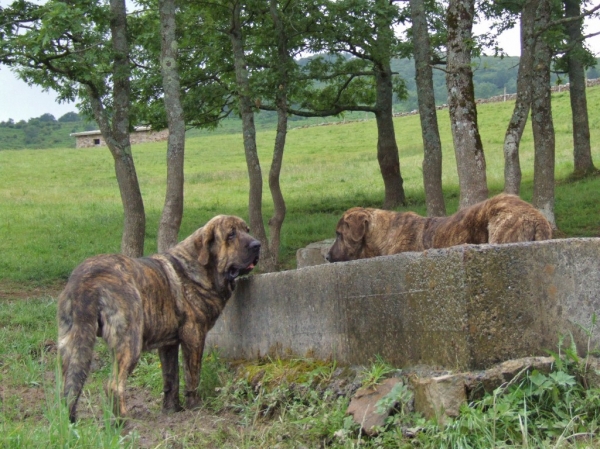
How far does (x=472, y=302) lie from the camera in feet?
16.0

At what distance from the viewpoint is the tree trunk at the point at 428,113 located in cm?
1374

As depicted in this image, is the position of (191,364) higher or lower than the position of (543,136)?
lower

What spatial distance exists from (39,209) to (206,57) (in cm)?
1277

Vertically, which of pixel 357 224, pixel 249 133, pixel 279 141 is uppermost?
pixel 249 133

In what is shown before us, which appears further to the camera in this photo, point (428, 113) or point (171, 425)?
point (428, 113)

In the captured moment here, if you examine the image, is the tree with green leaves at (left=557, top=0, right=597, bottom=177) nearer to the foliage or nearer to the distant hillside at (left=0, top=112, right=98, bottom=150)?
the foliage

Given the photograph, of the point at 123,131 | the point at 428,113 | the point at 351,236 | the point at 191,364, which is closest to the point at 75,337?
the point at 191,364

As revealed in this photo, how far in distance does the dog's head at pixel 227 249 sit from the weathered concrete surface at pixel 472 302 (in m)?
1.45

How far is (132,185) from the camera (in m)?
14.6

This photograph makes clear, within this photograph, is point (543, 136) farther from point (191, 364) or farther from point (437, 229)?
point (191, 364)

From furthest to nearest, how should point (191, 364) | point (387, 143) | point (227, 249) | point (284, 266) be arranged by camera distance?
point (387, 143) → point (284, 266) → point (227, 249) → point (191, 364)

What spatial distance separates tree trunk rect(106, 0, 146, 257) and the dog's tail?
8585 mm

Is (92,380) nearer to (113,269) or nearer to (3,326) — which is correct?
(113,269)

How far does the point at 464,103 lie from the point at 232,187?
2191 centimetres
